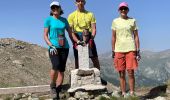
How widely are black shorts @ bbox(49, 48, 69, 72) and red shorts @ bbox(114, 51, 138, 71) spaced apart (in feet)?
4.86

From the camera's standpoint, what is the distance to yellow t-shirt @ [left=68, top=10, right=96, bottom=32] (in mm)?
11898

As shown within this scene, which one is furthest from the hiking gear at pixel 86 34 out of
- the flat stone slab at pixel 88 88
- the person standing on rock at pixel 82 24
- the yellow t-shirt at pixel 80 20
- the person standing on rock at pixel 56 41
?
the flat stone slab at pixel 88 88

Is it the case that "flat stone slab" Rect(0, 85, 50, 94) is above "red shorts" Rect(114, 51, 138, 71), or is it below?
below

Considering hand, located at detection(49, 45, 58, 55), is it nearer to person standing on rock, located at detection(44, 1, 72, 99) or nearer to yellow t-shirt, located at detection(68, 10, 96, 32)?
person standing on rock, located at detection(44, 1, 72, 99)

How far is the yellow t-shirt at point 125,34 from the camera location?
11.1 metres

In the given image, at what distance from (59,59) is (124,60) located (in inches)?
74.1

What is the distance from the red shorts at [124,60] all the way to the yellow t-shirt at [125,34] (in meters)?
0.13

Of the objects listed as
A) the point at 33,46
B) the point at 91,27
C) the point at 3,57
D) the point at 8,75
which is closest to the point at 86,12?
the point at 91,27

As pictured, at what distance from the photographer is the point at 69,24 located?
467 inches

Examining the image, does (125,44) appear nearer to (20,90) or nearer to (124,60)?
(124,60)

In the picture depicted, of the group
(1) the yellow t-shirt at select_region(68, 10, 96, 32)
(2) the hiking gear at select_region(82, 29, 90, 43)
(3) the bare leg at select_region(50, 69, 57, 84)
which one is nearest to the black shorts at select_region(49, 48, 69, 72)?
(3) the bare leg at select_region(50, 69, 57, 84)

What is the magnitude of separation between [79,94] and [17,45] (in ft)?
124

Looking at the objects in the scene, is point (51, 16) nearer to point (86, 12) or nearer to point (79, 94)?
point (86, 12)

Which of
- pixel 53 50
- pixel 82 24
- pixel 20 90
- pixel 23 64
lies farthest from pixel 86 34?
pixel 23 64
